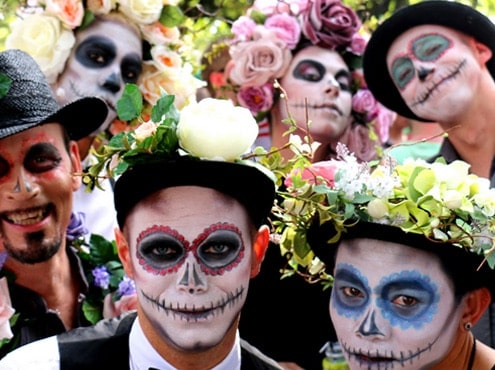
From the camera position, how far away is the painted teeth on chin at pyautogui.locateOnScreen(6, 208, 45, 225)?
445 cm

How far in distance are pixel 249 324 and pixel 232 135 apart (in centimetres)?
157

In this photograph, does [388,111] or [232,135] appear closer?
[232,135]

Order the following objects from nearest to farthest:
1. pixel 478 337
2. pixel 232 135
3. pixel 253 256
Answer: pixel 232 135 < pixel 253 256 < pixel 478 337

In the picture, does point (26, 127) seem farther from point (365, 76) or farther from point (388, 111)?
point (388, 111)

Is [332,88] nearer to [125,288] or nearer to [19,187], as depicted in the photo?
[125,288]

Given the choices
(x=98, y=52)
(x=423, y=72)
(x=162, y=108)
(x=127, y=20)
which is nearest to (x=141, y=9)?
(x=127, y=20)

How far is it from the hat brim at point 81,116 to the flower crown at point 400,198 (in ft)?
3.52

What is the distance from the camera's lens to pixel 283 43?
5789 millimetres

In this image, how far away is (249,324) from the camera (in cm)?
507

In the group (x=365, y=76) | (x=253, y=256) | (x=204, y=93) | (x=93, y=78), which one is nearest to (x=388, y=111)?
(x=365, y=76)

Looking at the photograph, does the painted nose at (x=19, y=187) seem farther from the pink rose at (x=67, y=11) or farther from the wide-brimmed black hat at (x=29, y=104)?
the pink rose at (x=67, y=11)

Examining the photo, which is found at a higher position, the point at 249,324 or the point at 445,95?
the point at 445,95

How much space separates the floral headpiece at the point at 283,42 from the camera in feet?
19.0

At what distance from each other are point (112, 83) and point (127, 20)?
1.17 ft
